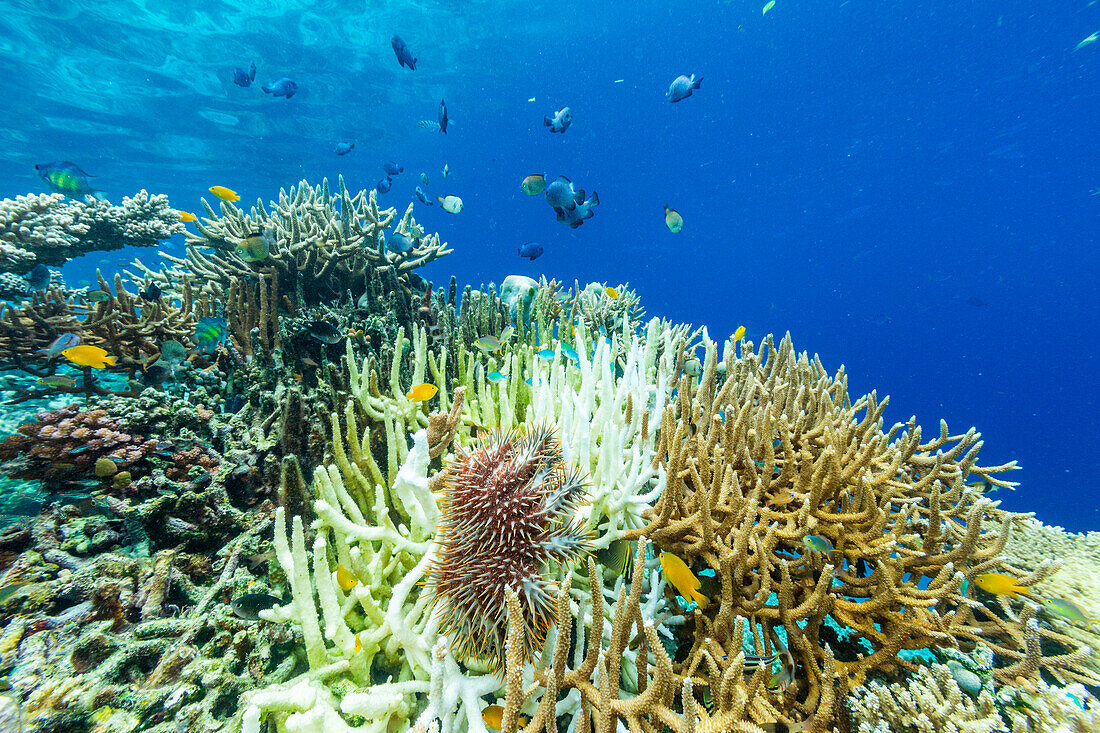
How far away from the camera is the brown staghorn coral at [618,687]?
118cm

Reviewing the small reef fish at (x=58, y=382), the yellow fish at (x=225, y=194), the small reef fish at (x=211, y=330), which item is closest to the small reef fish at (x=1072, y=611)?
the small reef fish at (x=211, y=330)

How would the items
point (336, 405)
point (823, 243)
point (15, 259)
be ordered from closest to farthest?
point (336, 405) < point (15, 259) < point (823, 243)

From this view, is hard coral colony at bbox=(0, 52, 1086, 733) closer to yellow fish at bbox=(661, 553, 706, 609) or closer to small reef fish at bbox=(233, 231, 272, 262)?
yellow fish at bbox=(661, 553, 706, 609)

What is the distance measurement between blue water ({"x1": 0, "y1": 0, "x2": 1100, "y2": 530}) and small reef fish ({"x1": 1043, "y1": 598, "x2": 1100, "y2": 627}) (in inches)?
1240

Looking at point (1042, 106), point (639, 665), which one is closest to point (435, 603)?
point (639, 665)

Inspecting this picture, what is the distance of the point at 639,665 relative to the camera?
146 centimetres

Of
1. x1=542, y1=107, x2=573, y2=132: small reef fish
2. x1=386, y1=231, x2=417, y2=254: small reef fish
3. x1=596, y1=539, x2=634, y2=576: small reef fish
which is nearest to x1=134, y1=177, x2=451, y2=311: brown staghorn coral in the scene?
x1=386, y1=231, x2=417, y2=254: small reef fish

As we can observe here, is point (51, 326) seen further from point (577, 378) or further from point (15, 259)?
point (577, 378)

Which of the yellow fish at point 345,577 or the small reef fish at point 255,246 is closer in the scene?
the yellow fish at point 345,577

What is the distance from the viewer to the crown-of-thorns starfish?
1.37 m

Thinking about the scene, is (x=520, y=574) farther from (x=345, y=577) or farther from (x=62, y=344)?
(x=62, y=344)

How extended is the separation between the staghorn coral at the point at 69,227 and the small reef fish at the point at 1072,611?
10716 mm

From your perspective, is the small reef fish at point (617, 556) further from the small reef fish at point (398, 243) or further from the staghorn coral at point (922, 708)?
the small reef fish at point (398, 243)

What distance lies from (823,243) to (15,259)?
90.4 meters
